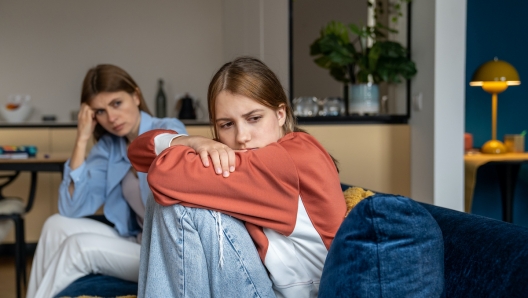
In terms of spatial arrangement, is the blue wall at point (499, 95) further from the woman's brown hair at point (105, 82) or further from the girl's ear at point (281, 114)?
the girl's ear at point (281, 114)

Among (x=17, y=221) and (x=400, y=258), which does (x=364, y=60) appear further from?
(x=400, y=258)

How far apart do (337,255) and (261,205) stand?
0.34 metres

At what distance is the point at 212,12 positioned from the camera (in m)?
5.85

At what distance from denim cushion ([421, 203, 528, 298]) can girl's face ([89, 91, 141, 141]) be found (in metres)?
1.42

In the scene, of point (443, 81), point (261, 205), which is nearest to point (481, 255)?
point (261, 205)

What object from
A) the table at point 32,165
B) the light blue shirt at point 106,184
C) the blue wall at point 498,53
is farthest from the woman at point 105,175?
the blue wall at point 498,53

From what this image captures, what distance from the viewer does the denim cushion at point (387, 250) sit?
0.89m

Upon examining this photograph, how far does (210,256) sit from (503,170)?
9.53 feet

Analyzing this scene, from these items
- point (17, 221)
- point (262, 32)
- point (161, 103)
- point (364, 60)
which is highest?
point (262, 32)

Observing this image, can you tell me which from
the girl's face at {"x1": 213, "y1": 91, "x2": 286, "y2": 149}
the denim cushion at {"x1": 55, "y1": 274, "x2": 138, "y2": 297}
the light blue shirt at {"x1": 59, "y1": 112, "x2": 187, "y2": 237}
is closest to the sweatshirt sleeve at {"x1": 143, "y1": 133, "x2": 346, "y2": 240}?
the girl's face at {"x1": 213, "y1": 91, "x2": 286, "y2": 149}

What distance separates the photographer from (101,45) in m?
5.64

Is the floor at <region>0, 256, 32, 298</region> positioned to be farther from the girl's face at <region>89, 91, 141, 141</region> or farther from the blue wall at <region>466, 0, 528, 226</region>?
the blue wall at <region>466, 0, 528, 226</region>

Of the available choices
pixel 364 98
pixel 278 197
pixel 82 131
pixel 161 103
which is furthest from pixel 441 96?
pixel 161 103

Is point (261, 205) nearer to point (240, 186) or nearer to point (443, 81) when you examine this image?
point (240, 186)
